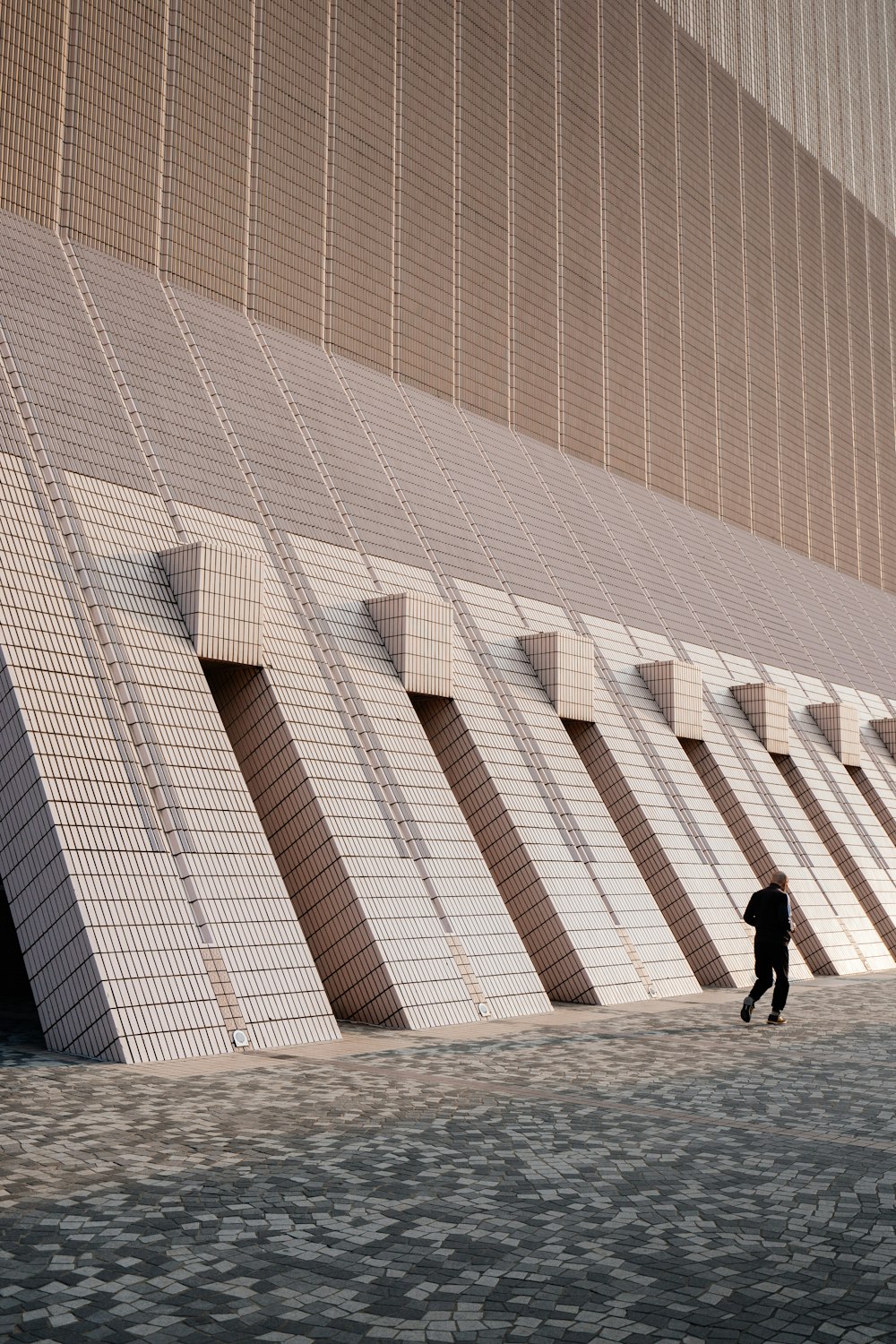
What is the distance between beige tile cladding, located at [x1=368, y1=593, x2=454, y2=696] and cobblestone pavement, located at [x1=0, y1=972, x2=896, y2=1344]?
6.47m

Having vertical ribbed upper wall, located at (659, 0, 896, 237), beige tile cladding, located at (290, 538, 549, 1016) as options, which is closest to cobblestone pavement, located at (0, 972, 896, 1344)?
beige tile cladding, located at (290, 538, 549, 1016)

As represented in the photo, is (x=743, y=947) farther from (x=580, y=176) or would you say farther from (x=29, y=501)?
(x=580, y=176)

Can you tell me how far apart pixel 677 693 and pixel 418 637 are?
6352 mm

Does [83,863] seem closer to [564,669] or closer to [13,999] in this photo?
[13,999]

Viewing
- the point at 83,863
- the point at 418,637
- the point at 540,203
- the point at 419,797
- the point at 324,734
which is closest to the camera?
the point at 83,863

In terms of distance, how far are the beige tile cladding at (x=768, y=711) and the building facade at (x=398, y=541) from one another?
0.27 ft

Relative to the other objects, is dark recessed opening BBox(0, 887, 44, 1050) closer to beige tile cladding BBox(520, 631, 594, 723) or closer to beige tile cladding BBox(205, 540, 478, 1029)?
beige tile cladding BBox(205, 540, 478, 1029)

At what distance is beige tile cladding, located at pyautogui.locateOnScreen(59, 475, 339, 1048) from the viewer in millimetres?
11391

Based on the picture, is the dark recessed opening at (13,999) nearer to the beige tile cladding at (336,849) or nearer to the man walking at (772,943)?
the beige tile cladding at (336,849)

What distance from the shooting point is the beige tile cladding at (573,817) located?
51.0 ft

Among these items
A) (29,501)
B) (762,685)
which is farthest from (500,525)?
(29,501)

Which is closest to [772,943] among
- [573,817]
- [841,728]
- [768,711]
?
[573,817]

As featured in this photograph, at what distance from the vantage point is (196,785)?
1222 centimetres

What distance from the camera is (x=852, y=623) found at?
3212 cm
